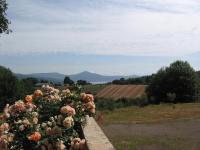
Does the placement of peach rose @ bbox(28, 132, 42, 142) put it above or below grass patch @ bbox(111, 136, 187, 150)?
above

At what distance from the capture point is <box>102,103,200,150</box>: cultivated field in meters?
12.2

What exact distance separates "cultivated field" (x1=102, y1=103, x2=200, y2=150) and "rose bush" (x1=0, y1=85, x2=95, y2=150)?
125 inches

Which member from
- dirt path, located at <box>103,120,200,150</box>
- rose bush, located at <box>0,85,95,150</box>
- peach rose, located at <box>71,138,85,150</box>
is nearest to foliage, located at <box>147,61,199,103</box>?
dirt path, located at <box>103,120,200,150</box>

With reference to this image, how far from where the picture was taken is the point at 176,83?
149 feet

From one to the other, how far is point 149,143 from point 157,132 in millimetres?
2525

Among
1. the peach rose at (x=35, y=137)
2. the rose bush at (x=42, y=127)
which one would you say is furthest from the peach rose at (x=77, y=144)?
the peach rose at (x=35, y=137)

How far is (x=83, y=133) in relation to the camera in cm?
807

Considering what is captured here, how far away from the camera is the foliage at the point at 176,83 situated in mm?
44750

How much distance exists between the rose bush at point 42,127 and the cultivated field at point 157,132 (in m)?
3.18

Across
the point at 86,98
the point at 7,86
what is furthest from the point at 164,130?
the point at 7,86

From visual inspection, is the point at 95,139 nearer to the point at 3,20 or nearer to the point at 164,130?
the point at 164,130

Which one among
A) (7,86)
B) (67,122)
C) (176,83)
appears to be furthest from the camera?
(7,86)

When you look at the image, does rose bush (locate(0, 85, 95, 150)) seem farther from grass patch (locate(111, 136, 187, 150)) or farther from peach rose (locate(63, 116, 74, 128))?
grass patch (locate(111, 136, 187, 150))

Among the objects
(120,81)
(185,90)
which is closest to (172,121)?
(185,90)
